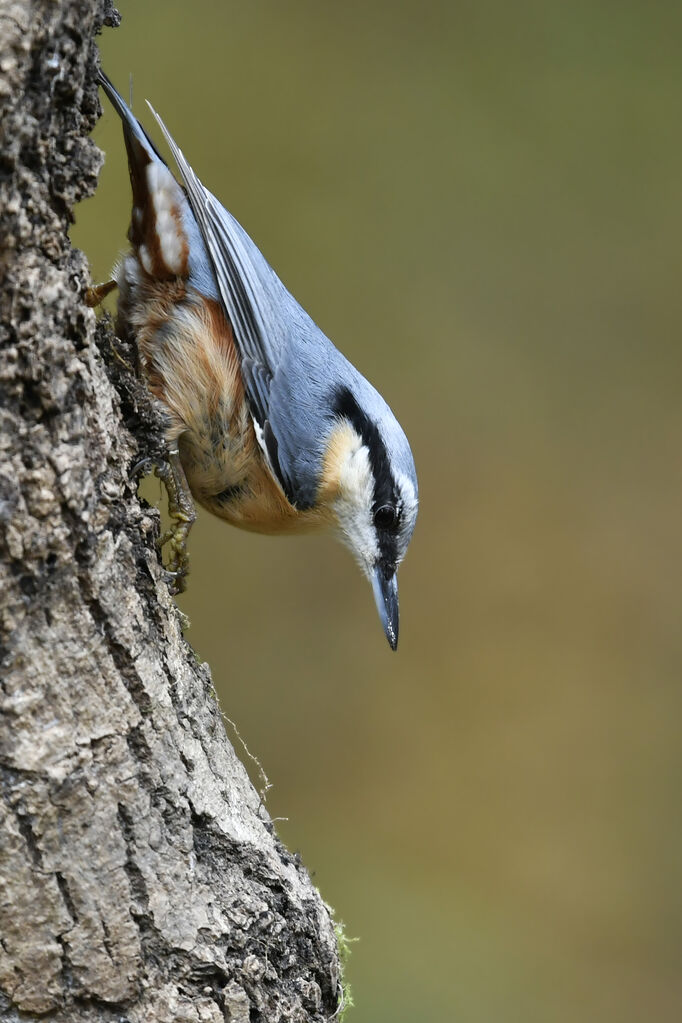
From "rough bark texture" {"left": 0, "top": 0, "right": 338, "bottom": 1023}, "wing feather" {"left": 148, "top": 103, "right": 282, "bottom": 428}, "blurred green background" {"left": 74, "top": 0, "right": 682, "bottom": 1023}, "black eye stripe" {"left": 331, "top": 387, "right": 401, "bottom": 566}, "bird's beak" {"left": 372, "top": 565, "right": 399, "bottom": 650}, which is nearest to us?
"rough bark texture" {"left": 0, "top": 0, "right": 338, "bottom": 1023}

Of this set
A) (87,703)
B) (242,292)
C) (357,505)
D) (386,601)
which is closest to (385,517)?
(357,505)

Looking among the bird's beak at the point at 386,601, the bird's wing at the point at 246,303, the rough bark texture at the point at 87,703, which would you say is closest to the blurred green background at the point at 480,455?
the bird's beak at the point at 386,601

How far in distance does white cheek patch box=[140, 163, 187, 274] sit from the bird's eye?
2.07 ft

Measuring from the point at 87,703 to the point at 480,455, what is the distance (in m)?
2.94

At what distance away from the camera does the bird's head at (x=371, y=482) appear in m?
2.04

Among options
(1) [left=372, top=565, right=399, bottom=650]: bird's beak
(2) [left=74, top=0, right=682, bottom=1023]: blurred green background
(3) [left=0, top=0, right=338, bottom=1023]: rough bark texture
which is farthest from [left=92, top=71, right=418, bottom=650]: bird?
(2) [left=74, top=0, right=682, bottom=1023]: blurred green background

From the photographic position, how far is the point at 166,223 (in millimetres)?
1882

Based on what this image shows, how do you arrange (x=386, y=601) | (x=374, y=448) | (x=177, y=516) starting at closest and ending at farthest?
1. (x=177, y=516)
2. (x=374, y=448)
3. (x=386, y=601)

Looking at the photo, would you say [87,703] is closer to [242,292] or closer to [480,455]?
[242,292]

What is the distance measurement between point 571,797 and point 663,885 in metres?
0.46

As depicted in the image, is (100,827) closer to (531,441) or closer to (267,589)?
(267,589)

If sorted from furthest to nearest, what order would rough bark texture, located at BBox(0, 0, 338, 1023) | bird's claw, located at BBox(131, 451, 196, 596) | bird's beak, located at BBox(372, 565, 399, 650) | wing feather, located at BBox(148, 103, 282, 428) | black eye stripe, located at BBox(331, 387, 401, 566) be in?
1. bird's beak, located at BBox(372, 565, 399, 650)
2. black eye stripe, located at BBox(331, 387, 401, 566)
3. wing feather, located at BBox(148, 103, 282, 428)
4. bird's claw, located at BBox(131, 451, 196, 596)
5. rough bark texture, located at BBox(0, 0, 338, 1023)

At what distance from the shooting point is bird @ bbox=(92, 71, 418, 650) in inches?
73.7

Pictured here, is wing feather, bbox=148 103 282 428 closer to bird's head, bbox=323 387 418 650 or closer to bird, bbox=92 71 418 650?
bird, bbox=92 71 418 650
